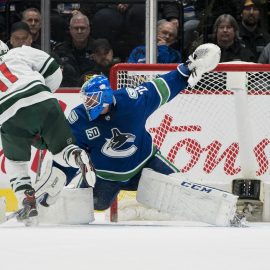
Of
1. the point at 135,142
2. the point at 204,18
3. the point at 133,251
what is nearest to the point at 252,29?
the point at 204,18

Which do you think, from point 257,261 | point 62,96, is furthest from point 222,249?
point 62,96

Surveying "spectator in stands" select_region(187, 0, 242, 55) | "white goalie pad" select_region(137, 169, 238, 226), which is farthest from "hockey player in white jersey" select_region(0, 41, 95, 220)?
"spectator in stands" select_region(187, 0, 242, 55)

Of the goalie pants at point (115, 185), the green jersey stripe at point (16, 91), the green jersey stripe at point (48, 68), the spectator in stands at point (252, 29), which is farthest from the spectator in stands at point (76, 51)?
the green jersey stripe at point (16, 91)

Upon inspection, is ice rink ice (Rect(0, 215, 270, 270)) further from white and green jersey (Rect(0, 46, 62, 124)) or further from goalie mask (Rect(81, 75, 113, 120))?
goalie mask (Rect(81, 75, 113, 120))

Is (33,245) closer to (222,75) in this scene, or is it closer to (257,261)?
(257,261)

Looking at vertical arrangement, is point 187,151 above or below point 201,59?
below

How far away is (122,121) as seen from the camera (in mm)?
4906

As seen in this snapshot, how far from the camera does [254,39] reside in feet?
20.5

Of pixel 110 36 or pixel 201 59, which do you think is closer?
pixel 201 59

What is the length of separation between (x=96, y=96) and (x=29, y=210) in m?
0.59

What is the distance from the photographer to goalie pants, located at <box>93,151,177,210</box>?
16.7 ft

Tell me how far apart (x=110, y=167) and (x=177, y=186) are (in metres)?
0.34

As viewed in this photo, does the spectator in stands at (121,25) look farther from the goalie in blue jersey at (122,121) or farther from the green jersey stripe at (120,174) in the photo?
the green jersey stripe at (120,174)

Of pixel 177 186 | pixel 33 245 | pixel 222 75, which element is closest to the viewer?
pixel 33 245
